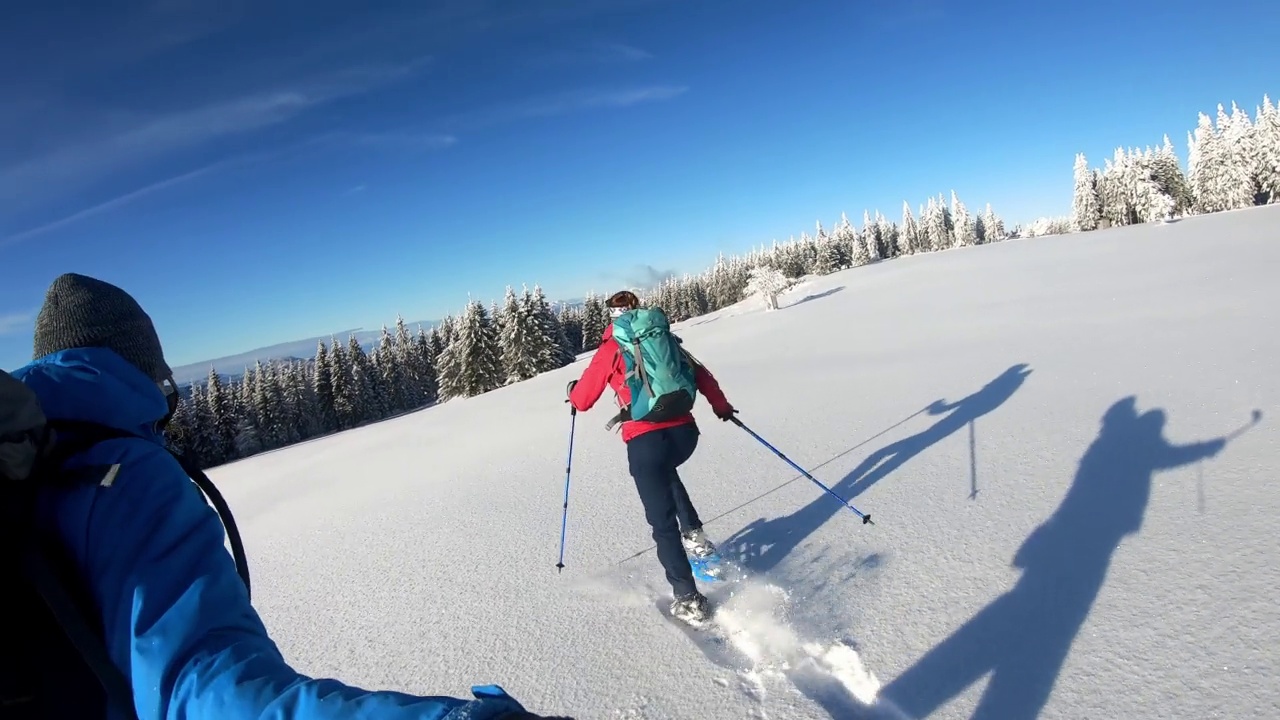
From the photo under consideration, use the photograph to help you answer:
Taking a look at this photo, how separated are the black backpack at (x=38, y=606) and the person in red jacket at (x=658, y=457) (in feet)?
9.40

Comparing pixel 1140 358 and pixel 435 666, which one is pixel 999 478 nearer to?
pixel 435 666

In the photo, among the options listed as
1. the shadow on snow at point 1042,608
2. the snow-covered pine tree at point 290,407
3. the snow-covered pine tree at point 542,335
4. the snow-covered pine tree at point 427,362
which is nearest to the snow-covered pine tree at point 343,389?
the snow-covered pine tree at point 290,407

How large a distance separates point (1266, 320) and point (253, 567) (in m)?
15.3

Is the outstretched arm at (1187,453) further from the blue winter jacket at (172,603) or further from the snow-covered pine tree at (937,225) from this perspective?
the snow-covered pine tree at (937,225)

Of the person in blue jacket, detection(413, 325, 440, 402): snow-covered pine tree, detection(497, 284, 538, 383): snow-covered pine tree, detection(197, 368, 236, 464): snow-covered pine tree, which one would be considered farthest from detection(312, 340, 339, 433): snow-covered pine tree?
the person in blue jacket

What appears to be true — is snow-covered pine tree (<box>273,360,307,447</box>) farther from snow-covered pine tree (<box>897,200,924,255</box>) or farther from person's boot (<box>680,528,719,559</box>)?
snow-covered pine tree (<box>897,200,924,255</box>)

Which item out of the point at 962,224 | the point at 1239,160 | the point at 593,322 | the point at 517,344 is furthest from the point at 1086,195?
the point at 517,344

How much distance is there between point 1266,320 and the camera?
31.3 feet

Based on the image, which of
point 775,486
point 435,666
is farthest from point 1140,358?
point 435,666

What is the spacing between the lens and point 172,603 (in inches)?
45.8

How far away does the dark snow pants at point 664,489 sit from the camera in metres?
3.87

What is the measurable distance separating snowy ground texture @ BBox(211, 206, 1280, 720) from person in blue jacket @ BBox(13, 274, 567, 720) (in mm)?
A: 2386

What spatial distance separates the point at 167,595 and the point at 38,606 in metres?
0.19

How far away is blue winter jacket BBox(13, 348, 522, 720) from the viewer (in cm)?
104
